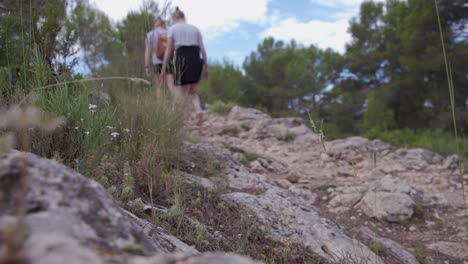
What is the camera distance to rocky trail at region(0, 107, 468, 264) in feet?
2.42

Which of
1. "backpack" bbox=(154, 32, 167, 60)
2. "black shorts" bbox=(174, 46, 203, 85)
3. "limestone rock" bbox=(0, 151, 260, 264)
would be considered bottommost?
"limestone rock" bbox=(0, 151, 260, 264)

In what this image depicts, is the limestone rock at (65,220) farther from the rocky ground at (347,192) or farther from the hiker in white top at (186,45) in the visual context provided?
the hiker in white top at (186,45)

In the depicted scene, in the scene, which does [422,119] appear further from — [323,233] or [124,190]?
[124,190]

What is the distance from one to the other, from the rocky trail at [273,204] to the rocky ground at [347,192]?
0.05ft

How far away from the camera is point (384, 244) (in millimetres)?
3191

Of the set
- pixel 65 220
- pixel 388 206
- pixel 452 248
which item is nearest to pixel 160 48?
pixel 388 206

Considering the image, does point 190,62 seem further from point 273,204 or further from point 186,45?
point 273,204

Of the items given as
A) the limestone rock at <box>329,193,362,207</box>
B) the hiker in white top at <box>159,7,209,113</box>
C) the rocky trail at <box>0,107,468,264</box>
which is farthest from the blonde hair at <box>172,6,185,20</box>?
the limestone rock at <box>329,193,362,207</box>

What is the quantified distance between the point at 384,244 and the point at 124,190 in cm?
202

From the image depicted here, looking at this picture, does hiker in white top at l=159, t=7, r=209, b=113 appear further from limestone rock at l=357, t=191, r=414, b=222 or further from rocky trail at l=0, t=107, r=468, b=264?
limestone rock at l=357, t=191, r=414, b=222

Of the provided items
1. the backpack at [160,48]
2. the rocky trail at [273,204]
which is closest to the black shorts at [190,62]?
the backpack at [160,48]

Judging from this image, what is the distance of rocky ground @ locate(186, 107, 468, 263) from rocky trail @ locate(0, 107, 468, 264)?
1 cm

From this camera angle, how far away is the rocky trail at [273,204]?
74 centimetres

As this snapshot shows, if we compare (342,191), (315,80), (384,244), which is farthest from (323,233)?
(315,80)
